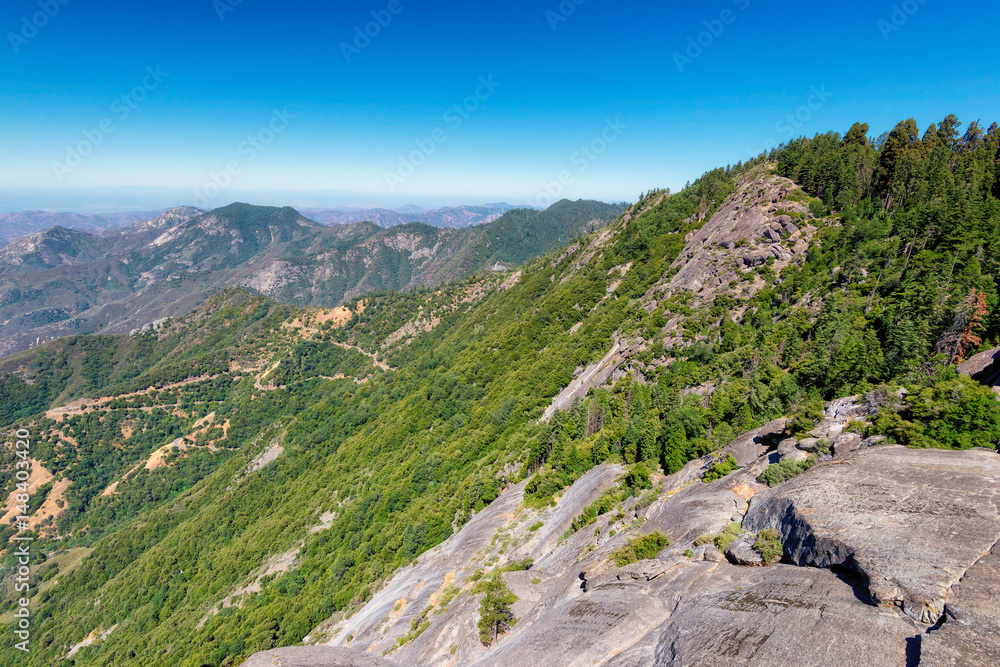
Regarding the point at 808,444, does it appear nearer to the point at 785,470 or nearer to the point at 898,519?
the point at 785,470

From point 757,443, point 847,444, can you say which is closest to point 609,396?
point 757,443

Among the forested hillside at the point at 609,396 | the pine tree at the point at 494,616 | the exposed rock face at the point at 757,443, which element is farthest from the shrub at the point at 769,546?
the pine tree at the point at 494,616

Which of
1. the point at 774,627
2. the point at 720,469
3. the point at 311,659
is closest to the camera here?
the point at 774,627

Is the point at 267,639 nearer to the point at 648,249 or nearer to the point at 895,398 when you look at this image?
the point at 895,398

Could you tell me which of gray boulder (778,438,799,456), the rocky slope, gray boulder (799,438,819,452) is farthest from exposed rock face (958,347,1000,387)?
gray boulder (778,438,799,456)

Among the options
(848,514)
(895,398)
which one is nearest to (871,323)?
(895,398)
